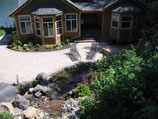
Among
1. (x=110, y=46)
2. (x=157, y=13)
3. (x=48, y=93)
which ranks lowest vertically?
(x=48, y=93)

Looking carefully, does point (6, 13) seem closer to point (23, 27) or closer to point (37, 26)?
point (23, 27)

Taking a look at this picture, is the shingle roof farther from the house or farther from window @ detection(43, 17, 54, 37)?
window @ detection(43, 17, 54, 37)

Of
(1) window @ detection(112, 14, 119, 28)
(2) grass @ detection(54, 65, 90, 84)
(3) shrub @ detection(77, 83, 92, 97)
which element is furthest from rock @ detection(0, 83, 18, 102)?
(1) window @ detection(112, 14, 119, 28)

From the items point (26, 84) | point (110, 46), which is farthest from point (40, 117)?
point (110, 46)

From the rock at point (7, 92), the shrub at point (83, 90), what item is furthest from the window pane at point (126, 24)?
the rock at point (7, 92)

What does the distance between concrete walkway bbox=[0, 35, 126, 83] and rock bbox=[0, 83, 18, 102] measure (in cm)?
114

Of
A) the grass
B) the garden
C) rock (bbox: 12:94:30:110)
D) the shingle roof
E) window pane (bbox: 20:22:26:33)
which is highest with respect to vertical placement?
the shingle roof

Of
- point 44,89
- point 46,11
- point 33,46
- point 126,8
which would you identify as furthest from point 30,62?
point 126,8

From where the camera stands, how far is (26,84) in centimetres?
1080

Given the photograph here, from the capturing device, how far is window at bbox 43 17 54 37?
16344mm

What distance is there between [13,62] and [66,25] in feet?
20.9

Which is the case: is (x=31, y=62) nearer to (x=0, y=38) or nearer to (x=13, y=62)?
(x=13, y=62)

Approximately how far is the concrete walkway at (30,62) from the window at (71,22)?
2.18 m

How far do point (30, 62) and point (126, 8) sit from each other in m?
9.63
